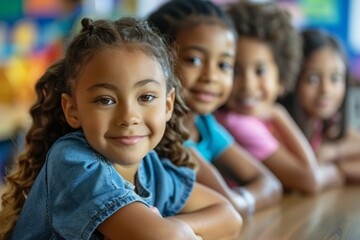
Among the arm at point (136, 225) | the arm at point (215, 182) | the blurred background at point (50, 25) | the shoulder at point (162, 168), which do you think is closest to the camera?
the arm at point (136, 225)

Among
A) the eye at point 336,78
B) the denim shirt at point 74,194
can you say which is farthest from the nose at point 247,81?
the denim shirt at point 74,194

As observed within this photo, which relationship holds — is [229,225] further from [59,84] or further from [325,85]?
[325,85]

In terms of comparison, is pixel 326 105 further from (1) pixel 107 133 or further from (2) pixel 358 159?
(1) pixel 107 133

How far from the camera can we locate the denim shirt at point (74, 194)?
79cm

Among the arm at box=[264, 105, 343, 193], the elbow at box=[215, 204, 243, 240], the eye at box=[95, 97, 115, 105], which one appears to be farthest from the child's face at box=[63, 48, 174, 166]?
the arm at box=[264, 105, 343, 193]

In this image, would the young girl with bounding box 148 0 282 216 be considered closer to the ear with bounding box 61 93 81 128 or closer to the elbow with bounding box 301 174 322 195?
the elbow with bounding box 301 174 322 195

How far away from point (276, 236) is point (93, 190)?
0.41 m

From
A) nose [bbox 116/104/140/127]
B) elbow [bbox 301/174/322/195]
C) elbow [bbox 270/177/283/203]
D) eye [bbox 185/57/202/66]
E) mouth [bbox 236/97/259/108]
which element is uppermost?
nose [bbox 116/104/140/127]

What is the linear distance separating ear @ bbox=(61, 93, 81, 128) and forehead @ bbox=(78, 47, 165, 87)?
0.04 m

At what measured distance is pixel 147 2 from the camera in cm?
305

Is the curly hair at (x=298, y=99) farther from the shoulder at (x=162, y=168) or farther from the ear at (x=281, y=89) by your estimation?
the shoulder at (x=162, y=168)

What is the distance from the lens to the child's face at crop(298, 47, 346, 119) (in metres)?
1.78

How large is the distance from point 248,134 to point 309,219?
1.21ft

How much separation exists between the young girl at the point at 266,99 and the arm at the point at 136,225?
749 mm
